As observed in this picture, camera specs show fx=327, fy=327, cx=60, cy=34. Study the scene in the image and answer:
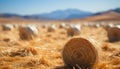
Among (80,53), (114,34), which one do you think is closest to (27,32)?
(114,34)

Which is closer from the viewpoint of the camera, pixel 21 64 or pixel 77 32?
pixel 21 64

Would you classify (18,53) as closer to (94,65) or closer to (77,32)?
(94,65)

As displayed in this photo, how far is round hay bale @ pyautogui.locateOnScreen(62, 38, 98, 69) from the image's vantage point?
1064 cm

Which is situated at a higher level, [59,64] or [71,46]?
[71,46]

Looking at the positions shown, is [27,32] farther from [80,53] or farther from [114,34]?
→ [80,53]

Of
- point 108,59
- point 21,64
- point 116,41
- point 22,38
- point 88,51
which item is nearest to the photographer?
point 88,51

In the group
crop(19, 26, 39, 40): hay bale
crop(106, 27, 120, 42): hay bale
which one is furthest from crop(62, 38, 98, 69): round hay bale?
crop(19, 26, 39, 40): hay bale

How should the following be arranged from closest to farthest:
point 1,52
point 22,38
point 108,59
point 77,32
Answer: point 108,59 → point 1,52 → point 22,38 → point 77,32

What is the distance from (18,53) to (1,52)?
31.0 inches

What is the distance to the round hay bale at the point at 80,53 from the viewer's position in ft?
34.9

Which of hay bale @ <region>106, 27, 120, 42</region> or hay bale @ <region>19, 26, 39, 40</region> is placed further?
hay bale @ <region>19, 26, 39, 40</region>

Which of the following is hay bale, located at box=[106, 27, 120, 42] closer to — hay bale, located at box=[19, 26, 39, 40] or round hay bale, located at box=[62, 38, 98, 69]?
hay bale, located at box=[19, 26, 39, 40]

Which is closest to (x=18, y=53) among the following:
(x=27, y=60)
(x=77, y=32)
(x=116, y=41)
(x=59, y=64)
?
(x=27, y=60)

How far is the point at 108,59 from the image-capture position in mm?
13086
